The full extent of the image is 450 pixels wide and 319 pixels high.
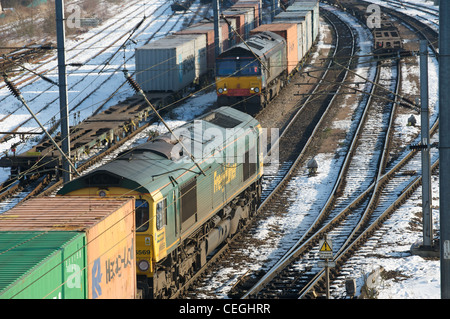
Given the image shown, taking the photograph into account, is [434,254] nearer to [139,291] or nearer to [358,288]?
[358,288]

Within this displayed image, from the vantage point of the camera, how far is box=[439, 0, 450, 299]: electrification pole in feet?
40.5

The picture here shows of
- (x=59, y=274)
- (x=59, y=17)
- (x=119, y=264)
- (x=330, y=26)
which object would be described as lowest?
(x=330, y=26)

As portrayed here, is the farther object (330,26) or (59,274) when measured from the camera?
(330,26)

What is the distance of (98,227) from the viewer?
13.0 meters

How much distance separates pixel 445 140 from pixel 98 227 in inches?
234

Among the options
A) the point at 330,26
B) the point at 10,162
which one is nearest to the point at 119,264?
the point at 10,162

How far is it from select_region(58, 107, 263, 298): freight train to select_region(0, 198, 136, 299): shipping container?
92cm

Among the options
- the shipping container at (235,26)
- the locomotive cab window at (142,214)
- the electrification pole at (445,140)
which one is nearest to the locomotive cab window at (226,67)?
the shipping container at (235,26)

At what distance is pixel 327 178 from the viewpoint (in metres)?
28.6

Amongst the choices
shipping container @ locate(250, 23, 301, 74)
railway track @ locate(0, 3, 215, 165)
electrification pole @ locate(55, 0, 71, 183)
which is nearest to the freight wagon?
railway track @ locate(0, 3, 215, 165)
